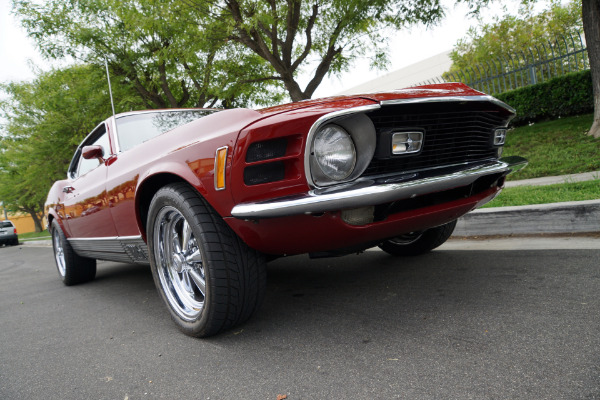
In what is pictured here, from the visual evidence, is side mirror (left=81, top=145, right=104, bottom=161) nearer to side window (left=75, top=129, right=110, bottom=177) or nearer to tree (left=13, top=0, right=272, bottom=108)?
side window (left=75, top=129, right=110, bottom=177)

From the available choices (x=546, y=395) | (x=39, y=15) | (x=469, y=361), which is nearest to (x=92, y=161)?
(x=469, y=361)

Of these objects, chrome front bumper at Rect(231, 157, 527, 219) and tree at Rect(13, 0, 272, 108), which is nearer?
chrome front bumper at Rect(231, 157, 527, 219)

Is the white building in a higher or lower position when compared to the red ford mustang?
higher

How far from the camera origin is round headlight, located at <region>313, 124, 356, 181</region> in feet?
6.34

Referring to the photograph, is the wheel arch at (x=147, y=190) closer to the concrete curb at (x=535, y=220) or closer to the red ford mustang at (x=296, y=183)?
the red ford mustang at (x=296, y=183)

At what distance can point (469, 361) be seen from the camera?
1664mm

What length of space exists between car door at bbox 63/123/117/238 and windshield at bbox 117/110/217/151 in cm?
18

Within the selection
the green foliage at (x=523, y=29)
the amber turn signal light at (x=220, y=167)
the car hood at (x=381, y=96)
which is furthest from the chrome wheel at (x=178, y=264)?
the green foliage at (x=523, y=29)

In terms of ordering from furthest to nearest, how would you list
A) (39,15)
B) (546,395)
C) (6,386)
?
(39,15) → (6,386) → (546,395)

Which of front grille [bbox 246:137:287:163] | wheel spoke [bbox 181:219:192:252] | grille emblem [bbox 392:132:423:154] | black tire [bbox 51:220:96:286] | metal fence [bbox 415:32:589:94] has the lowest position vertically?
black tire [bbox 51:220:96:286]

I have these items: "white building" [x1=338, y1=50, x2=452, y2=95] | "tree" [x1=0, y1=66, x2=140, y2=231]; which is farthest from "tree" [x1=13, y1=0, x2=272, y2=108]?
"white building" [x1=338, y1=50, x2=452, y2=95]

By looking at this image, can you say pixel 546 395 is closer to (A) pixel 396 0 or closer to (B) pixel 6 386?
(B) pixel 6 386

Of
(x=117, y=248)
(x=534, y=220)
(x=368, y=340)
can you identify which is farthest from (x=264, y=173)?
Answer: (x=534, y=220)

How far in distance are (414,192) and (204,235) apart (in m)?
1.03
